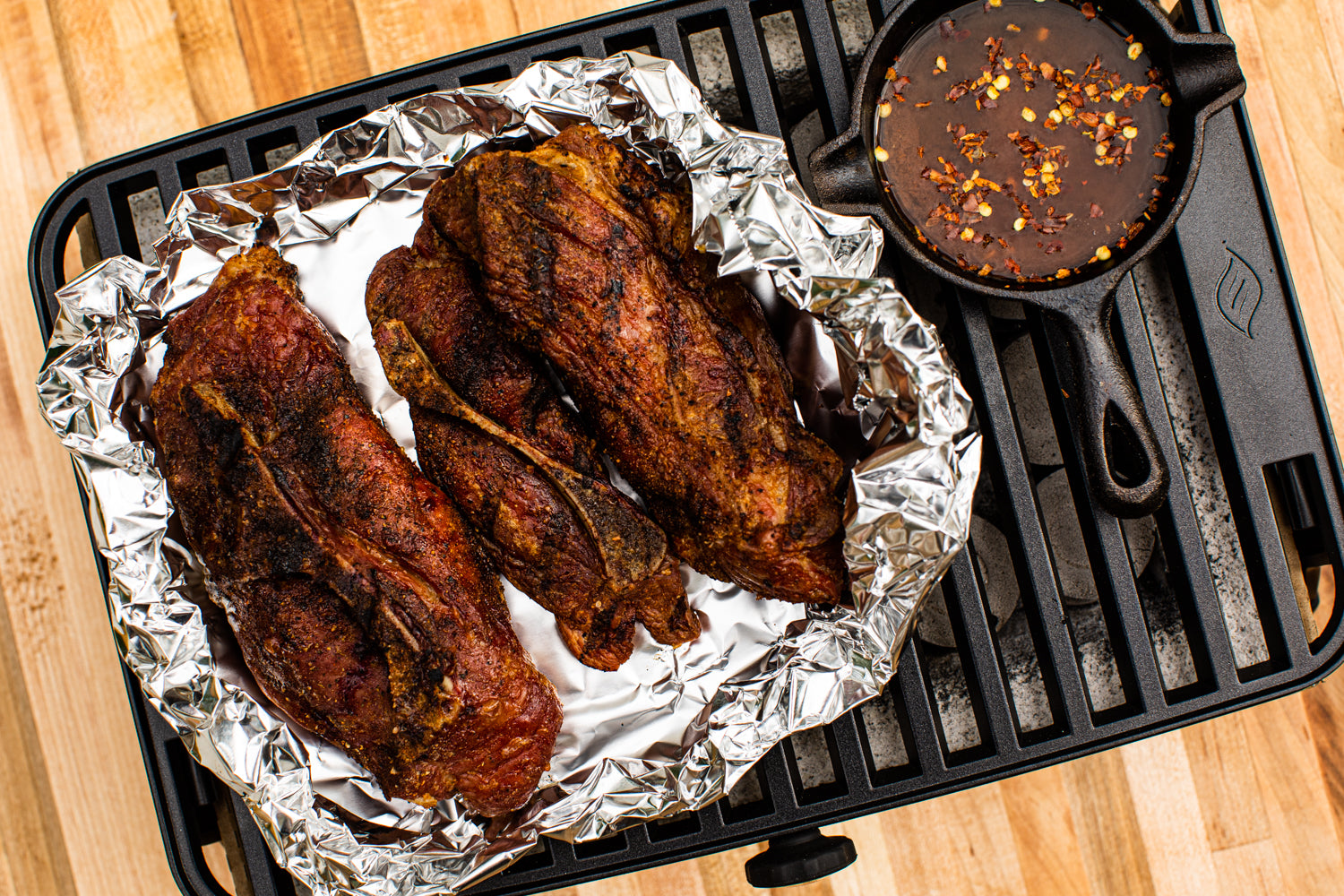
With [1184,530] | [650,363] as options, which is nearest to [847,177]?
[650,363]

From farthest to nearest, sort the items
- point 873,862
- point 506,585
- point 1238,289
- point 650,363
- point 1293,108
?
point 873,862 → point 1293,108 → point 506,585 → point 1238,289 → point 650,363

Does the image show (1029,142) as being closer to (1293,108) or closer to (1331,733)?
(1293,108)

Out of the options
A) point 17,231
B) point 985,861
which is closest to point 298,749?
point 17,231

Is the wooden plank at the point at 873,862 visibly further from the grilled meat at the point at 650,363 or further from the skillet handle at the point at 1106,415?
the skillet handle at the point at 1106,415

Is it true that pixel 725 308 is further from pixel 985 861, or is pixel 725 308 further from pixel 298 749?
pixel 985 861

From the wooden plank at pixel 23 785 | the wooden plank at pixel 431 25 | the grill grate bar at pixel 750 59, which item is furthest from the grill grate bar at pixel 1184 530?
the wooden plank at pixel 23 785
